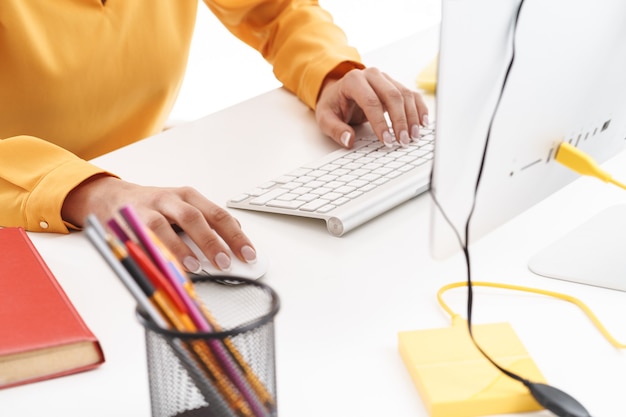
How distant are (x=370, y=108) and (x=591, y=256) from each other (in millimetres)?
392

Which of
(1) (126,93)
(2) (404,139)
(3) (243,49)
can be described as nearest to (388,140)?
(2) (404,139)

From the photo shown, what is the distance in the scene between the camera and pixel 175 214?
808mm

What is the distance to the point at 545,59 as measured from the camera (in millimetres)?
642

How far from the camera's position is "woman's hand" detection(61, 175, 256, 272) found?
78cm

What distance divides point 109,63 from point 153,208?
0.49 meters

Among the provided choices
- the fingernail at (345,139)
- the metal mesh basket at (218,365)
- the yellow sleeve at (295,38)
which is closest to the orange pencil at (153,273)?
the metal mesh basket at (218,365)

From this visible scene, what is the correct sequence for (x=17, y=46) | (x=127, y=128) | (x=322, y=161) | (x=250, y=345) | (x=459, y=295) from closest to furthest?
(x=250, y=345) → (x=459, y=295) → (x=322, y=161) → (x=17, y=46) → (x=127, y=128)

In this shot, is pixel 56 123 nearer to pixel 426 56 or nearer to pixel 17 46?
pixel 17 46

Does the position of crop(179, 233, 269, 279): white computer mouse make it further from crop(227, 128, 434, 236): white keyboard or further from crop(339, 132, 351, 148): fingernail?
crop(339, 132, 351, 148): fingernail

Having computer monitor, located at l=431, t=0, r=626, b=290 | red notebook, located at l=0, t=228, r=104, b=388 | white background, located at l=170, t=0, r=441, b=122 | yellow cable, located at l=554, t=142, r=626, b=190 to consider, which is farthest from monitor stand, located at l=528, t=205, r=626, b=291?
white background, located at l=170, t=0, r=441, b=122

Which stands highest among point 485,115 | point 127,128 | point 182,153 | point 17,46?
point 485,115

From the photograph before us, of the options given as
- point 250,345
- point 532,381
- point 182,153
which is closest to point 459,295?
point 532,381

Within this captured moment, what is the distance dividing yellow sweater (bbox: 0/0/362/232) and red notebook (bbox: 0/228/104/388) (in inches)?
9.0

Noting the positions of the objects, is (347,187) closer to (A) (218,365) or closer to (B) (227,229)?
(B) (227,229)
